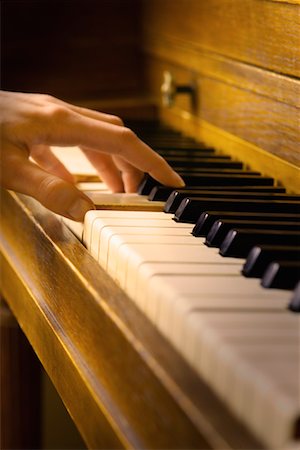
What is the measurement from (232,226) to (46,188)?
1.03 feet

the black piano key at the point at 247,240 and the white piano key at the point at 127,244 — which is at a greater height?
the black piano key at the point at 247,240

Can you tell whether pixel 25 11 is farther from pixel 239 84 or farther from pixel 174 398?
pixel 174 398

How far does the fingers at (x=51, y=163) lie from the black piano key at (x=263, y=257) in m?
0.67

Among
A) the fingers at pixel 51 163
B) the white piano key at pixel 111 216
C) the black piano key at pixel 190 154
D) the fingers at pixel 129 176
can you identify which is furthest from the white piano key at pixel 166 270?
the black piano key at pixel 190 154

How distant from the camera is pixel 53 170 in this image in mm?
1679

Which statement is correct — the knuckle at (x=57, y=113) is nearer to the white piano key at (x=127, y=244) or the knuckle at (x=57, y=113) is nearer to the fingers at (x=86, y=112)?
the fingers at (x=86, y=112)

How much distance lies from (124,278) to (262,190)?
0.49 metres

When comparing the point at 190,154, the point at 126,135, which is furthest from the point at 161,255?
the point at 190,154

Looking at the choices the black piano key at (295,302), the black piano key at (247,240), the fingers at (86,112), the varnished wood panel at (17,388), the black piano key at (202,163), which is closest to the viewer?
the black piano key at (295,302)

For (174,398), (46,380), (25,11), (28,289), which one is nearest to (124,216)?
(28,289)

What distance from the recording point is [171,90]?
2217 mm

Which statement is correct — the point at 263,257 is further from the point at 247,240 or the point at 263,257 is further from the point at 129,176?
the point at 129,176

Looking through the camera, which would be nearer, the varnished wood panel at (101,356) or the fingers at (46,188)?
the varnished wood panel at (101,356)

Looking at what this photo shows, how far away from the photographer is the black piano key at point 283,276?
39.6 inches
